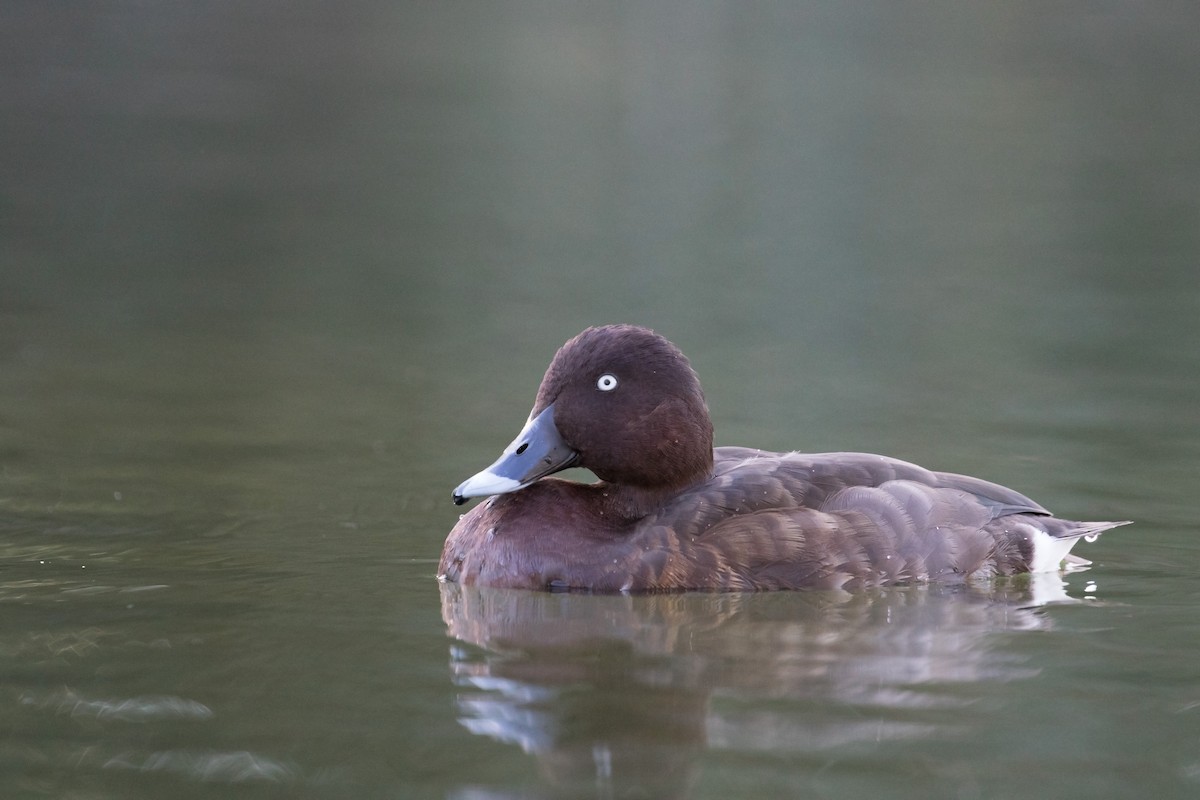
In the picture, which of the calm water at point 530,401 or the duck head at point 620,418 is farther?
the duck head at point 620,418

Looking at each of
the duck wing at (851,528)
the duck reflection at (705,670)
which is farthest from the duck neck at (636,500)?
the duck reflection at (705,670)

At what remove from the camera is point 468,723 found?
5164 mm

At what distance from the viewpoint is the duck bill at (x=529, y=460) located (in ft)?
22.9

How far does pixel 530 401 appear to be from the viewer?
1050cm

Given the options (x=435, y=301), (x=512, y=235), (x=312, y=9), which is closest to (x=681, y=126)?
(x=512, y=235)

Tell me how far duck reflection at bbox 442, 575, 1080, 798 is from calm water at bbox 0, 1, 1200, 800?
0.07ft

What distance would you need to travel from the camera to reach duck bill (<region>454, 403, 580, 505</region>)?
6.98m

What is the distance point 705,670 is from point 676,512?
1.30m

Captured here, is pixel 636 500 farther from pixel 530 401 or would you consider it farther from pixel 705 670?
pixel 530 401

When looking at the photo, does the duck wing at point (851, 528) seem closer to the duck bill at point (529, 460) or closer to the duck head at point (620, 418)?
the duck head at point (620, 418)

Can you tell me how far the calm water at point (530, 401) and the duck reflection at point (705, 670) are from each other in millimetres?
22

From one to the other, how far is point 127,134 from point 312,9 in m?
16.9

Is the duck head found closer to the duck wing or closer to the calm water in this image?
the duck wing

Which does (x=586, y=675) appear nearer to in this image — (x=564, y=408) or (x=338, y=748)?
(x=338, y=748)
